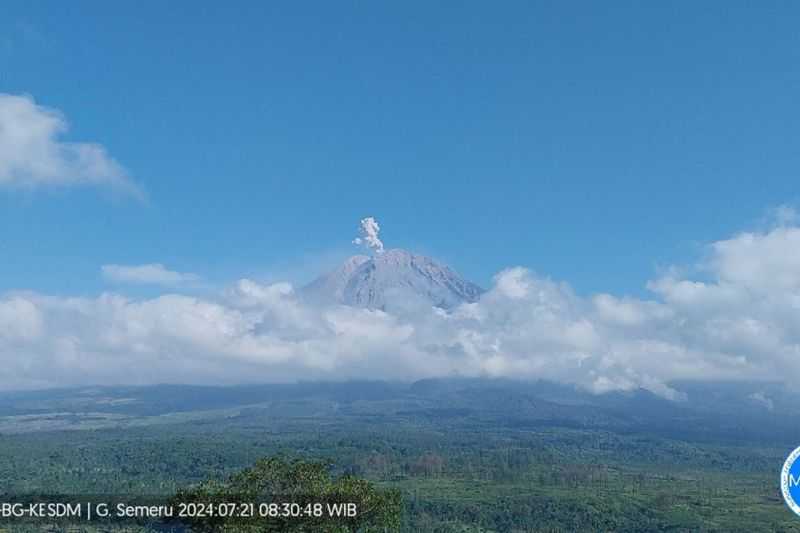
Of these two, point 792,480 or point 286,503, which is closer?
point 792,480

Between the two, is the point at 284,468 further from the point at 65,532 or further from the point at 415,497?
the point at 415,497

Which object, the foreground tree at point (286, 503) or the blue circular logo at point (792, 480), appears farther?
the foreground tree at point (286, 503)

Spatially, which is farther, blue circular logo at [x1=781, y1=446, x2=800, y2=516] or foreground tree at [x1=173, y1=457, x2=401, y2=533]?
foreground tree at [x1=173, y1=457, x2=401, y2=533]

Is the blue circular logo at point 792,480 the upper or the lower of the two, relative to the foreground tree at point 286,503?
upper

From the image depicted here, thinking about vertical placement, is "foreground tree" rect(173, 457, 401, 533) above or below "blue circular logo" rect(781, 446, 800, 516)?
below
